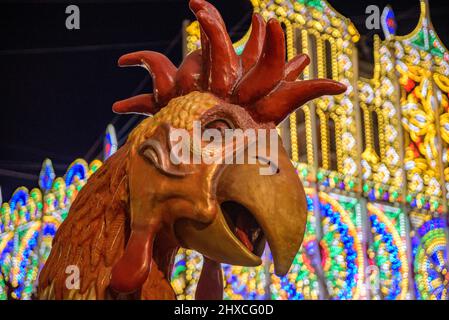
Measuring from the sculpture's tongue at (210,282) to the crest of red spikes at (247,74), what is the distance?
0.29 meters

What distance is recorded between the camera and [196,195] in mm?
1081

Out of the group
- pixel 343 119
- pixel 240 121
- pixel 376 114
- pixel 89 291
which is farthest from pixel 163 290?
pixel 376 114

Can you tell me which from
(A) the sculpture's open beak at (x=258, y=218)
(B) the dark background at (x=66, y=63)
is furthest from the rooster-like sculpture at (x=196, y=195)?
(B) the dark background at (x=66, y=63)

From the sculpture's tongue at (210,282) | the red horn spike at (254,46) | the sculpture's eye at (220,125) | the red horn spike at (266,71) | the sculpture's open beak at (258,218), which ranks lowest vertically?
the sculpture's tongue at (210,282)

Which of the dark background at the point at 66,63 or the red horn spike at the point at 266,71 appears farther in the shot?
the dark background at the point at 66,63

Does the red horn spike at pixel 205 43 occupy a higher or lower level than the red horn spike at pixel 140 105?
higher

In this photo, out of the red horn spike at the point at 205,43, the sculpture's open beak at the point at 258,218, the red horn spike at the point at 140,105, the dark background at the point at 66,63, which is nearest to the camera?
the sculpture's open beak at the point at 258,218

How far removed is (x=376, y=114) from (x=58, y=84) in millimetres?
2174

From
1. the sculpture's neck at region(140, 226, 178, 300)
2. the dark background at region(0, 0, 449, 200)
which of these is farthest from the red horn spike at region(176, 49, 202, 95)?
the dark background at region(0, 0, 449, 200)

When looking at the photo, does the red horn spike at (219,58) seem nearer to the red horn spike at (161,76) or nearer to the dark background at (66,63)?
the red horn spike at (161,76)

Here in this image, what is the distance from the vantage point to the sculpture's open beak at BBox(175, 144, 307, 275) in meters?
1.06

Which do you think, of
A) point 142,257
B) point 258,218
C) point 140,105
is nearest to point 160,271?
point 142,257

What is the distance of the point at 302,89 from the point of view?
1.14m

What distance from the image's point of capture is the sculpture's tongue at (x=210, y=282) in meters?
1.26
